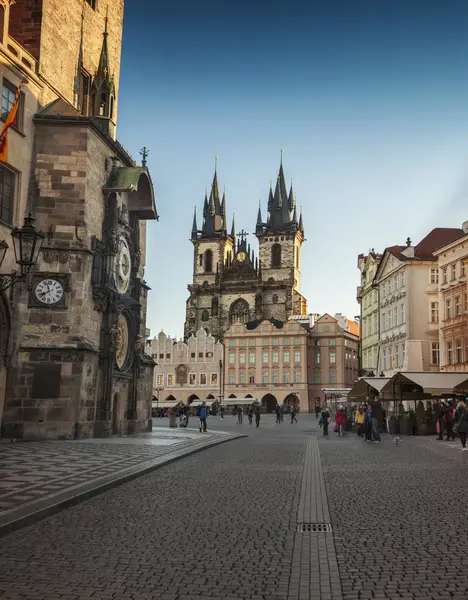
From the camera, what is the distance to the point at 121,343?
26641 millimetres

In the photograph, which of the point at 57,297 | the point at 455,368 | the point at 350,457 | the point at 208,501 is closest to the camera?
the point at 208,501

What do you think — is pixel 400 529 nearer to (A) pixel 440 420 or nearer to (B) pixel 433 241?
(A) pixel 440 420

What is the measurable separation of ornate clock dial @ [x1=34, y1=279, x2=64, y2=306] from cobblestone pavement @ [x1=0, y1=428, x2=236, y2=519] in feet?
15.0

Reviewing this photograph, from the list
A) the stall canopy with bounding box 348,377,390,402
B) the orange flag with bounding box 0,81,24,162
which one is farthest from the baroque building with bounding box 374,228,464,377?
the orange flag with bounding box 0,81,24,162

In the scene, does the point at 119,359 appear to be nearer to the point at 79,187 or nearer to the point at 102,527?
the point at 79,187

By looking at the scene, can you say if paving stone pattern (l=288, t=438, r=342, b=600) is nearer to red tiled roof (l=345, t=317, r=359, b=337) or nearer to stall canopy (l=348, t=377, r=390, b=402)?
stall canopy (l=348, t=377, r=390, b=402)

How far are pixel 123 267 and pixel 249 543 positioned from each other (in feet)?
68.1

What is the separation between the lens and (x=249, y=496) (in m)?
11.0

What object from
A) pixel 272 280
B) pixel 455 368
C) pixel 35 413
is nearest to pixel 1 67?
pixel 35 413

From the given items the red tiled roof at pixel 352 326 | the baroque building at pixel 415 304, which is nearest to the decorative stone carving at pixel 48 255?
the baroque building at pixel 415 304

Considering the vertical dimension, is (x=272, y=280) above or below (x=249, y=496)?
above

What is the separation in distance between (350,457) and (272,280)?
104 meters

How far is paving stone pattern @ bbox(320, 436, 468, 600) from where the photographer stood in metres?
5.81

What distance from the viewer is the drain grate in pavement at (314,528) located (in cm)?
813
